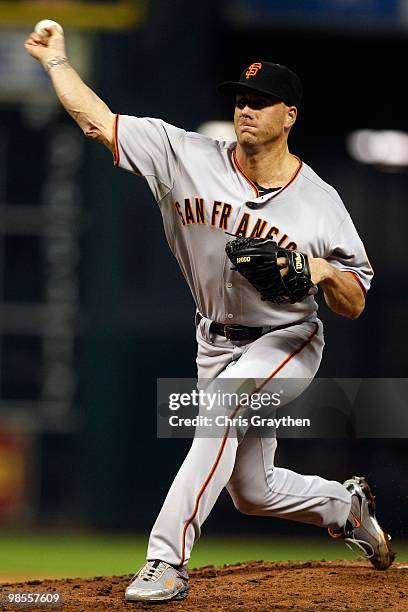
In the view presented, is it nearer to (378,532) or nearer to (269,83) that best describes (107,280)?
(378,532)

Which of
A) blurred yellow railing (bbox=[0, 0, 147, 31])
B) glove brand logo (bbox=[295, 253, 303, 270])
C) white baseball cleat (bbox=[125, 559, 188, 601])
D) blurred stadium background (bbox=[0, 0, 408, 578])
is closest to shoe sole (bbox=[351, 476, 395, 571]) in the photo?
white baseball cleat (bbox=[125, 559, 188, 601])

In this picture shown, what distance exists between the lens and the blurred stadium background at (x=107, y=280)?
7734mm

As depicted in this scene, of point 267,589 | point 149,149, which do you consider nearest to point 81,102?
point 149,149

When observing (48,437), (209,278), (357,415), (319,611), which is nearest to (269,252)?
(209,278)

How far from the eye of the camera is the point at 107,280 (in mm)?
7820

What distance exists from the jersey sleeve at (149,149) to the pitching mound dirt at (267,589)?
1286mm

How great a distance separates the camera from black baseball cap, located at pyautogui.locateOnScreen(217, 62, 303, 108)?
3650 millimetres

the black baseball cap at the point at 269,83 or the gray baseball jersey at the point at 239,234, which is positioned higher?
the black baseball cap at the point at 269,83

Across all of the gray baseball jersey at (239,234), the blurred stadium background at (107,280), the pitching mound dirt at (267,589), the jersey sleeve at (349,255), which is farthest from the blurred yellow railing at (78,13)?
the pitching mound dirt at (267,589)

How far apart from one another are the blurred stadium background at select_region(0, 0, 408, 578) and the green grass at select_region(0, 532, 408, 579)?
0.02 m

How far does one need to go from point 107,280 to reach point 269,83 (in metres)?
4.27

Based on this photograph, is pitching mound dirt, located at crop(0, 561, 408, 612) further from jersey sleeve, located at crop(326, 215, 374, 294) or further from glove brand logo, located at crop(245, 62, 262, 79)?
glove brand logo, located at crop(245, 62, 262, 79)

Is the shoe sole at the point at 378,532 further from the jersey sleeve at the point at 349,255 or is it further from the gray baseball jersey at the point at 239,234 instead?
the jersey sleeve at the point at 349,255

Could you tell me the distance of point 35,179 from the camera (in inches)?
309
